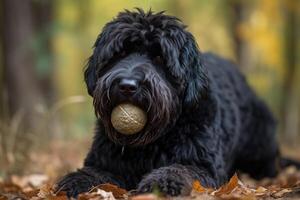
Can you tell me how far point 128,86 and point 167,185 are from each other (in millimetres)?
865

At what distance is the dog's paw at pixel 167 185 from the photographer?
527cm

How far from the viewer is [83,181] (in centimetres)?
584

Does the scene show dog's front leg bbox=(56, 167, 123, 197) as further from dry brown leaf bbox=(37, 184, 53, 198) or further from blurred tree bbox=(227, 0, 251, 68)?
blurred tree bbox=(227, 0, 251, 68)

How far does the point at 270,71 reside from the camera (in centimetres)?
2830

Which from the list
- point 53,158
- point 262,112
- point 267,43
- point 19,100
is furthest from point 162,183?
point 267,43

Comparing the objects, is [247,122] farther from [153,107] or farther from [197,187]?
[197,187]

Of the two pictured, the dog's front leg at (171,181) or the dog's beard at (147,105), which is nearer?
the dog's front leg at (171,181)

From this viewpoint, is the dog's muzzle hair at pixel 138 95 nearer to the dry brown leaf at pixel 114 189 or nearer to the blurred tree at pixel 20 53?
the dry brown leaf at pixel 114 189

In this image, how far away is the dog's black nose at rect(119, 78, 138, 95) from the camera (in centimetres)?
550

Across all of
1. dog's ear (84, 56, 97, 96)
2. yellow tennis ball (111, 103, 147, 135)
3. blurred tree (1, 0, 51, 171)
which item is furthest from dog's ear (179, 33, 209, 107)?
blurred tree (1, 0, 51, 171)

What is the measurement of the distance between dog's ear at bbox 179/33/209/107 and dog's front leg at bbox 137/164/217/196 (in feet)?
2.30

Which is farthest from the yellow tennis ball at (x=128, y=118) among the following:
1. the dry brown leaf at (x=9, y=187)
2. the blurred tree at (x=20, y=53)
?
the blurred tree at (x=20, y=53)

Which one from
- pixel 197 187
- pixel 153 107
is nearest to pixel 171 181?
pixel 197 187

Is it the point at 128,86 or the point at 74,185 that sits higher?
the point at 128,86
